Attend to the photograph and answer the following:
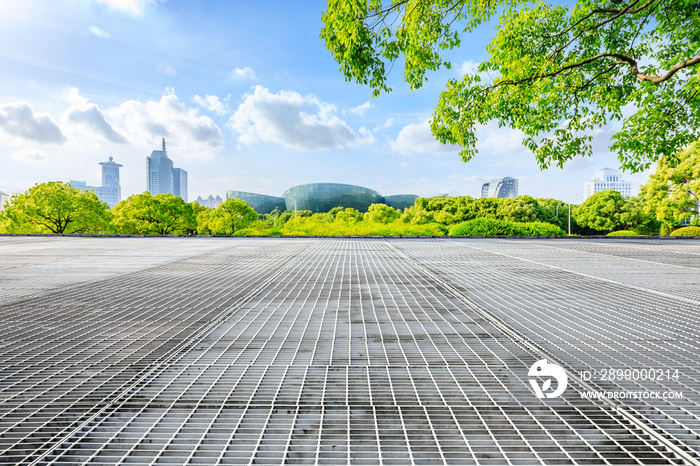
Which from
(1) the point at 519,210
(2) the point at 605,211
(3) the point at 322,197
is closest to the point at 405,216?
(1) the point at 519,210

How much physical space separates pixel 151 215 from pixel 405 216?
96.9ft

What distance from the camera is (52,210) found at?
2570cm

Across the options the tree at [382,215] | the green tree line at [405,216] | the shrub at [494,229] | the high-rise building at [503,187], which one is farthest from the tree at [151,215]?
the high-rise building at [503,187]

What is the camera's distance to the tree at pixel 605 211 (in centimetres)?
3594

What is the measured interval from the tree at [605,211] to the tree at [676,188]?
41.4 ft

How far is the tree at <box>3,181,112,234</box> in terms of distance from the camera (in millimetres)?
25500

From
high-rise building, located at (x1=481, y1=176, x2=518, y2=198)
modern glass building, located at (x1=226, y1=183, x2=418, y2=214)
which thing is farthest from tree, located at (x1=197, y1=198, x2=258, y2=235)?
high-rise building, located at (x1=481, y1=176, x2=518, y2=198)

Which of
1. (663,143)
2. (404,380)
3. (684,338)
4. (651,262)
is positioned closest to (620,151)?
(663,143)

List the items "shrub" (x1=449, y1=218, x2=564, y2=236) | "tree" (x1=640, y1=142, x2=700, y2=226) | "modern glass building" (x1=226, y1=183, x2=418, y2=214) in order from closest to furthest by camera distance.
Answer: "shrub" (x1=449, y1=218, x2=564, y2=236), "tree" (x1=640, y1=142, x2=700, y2=226), "modern glass building" (x1=226, y1=183, x2=418, y2=214)

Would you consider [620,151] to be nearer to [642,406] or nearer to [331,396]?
[642,406]

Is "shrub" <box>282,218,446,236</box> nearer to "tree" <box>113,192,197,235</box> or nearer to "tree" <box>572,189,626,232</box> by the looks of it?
"tree" <box>113,192,197,235</box>

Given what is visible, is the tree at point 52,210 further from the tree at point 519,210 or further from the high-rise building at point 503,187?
the high-rise building at point 503,187

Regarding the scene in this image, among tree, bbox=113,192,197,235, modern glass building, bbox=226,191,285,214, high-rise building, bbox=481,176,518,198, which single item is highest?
high-rise building, bbox=481,176,518,198

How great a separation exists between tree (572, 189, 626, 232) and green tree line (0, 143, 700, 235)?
89 mm
